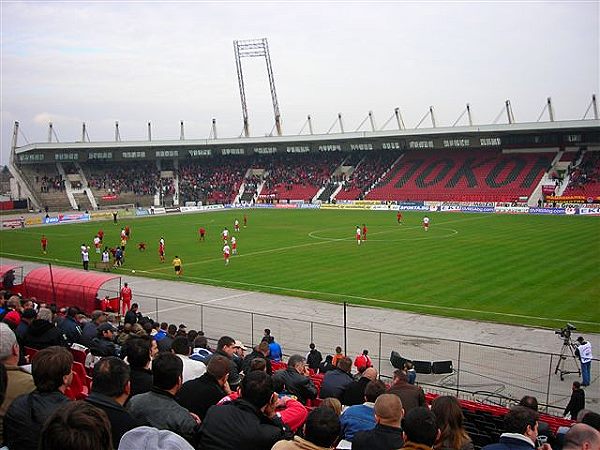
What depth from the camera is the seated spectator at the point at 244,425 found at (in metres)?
4.90

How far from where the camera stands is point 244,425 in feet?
16.3

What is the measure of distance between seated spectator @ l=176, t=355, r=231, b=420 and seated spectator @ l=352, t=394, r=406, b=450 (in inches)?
71.0

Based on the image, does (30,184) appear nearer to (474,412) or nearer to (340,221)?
(340,221)

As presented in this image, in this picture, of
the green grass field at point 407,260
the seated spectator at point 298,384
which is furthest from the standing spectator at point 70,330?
the green grass field at point 407,260

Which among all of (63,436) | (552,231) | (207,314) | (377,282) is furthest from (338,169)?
(63,436)

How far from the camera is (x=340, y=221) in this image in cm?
6291

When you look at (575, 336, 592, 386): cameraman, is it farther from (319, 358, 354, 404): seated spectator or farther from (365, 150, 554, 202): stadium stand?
(365, 150, 554, 202): stadium stand

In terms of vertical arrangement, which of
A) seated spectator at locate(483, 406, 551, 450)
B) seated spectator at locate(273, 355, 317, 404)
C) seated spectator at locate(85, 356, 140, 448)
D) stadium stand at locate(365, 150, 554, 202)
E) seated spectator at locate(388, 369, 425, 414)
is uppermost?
stadium stand at locate(365, 150, 554, 202)

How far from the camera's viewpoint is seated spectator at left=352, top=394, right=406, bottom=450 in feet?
17.2

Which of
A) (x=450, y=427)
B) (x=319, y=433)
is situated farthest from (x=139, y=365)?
(x=450, y=427)

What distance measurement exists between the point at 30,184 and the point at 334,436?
3686 inches

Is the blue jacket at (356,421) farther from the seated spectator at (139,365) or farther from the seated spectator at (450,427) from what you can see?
the seated spectator at (139,365)

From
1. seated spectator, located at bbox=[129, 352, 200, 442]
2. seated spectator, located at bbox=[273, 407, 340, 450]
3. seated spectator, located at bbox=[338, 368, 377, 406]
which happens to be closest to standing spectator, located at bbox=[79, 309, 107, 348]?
seated spectator, located at bbox=[338, 368, 377, 406]

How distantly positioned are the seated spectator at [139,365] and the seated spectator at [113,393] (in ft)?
4.78
